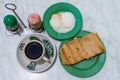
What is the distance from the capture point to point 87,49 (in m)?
0.92

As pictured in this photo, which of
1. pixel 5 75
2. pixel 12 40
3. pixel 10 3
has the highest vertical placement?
pixel 10 3

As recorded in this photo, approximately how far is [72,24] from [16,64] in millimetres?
210

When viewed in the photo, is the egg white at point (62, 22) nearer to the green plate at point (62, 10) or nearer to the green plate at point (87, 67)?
the green plate at point (62, 10)

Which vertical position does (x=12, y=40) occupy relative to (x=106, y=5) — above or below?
below

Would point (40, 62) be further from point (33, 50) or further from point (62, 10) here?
point (62, 10)

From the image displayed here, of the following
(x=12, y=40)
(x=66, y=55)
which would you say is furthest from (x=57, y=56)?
(x=12, y=40)

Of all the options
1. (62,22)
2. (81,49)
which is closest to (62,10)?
(62,22)

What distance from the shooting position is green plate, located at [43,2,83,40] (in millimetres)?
943

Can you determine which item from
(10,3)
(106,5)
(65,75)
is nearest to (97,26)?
(106,5)

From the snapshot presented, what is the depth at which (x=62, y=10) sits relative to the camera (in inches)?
38.1

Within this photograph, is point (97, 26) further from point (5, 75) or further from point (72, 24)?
point (5, 75)

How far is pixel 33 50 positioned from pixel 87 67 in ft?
0.56

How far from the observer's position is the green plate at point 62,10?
943 millimetres

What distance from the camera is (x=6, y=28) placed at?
96 centimetres
